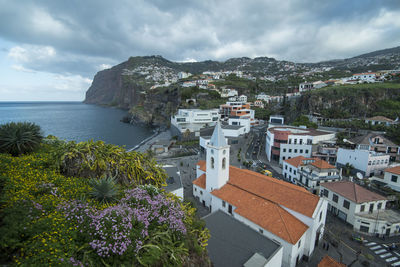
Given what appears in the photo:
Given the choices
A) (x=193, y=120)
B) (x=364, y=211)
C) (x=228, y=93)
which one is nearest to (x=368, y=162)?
(x=364, y=211)

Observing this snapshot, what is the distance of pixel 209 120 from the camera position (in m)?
68.8

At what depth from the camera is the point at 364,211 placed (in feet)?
64.2

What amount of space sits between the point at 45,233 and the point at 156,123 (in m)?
94.2

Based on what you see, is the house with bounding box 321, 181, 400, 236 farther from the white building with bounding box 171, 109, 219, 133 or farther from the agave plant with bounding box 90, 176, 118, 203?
the white building with bounding box 171, 109, 219, 133

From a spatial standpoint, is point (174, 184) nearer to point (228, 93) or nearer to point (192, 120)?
point (192, 120)

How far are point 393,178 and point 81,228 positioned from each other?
35820 millimetres

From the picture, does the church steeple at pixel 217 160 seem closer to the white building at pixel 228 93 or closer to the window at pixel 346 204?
the window at pixel 346 204

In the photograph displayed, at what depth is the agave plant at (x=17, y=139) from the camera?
27.3ft

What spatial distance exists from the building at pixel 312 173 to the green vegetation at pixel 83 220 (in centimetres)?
2491

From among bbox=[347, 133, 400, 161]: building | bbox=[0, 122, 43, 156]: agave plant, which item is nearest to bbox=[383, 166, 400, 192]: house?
bbox=[347, 133, 400, 161]: building

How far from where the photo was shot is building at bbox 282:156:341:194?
82.8 ft

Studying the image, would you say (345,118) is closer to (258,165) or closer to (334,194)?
(258,165)

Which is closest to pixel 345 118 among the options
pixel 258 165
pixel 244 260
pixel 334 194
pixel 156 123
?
pixel 258 165

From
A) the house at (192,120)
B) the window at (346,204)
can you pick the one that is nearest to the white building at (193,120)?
the house at (192,120)
